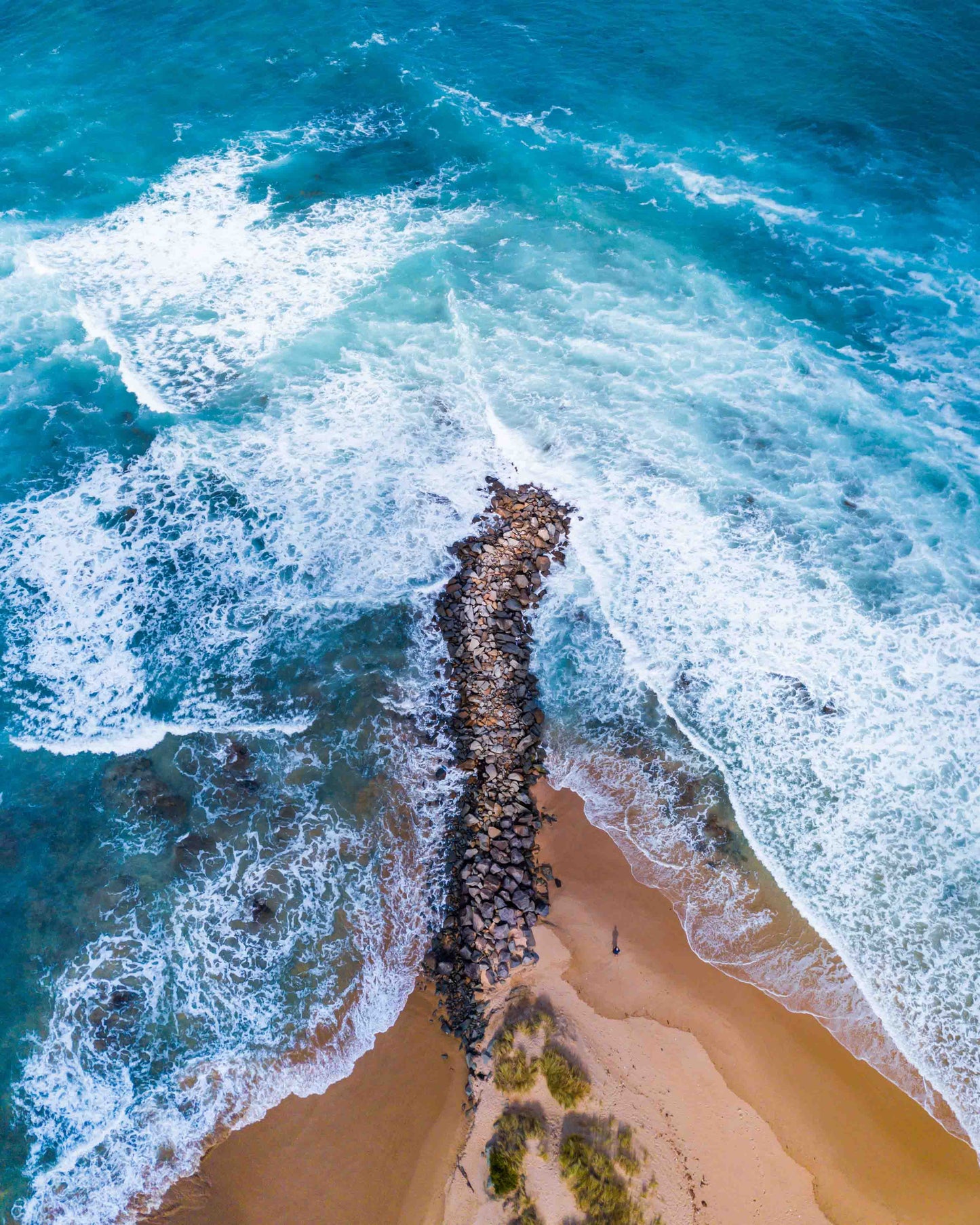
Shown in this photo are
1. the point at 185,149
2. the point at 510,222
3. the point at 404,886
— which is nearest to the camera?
the point at 404,886

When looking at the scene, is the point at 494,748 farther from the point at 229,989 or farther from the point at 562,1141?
the point at 562,1141

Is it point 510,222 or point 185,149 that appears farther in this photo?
point 185,149

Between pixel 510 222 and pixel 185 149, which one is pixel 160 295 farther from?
pixel 510 222

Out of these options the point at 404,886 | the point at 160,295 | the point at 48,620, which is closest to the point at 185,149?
the point at 160,295

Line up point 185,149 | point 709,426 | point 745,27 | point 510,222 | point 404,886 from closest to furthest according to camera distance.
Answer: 1. point 404,886
2. point 709,426
3. point 510,222
4. point 185,149
5. point 745,27

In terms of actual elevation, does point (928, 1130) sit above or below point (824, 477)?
below

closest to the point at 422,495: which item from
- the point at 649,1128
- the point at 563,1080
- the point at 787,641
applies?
the point at 787,641
